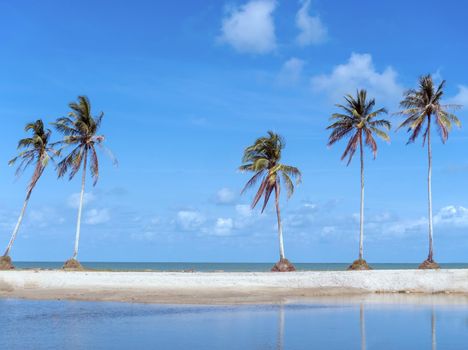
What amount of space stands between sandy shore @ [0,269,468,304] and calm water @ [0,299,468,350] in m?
5.00

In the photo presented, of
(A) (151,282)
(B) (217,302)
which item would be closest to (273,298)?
(B) (217,302)

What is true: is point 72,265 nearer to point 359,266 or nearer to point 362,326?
point 359,266

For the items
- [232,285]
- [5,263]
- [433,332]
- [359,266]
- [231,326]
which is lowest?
[231,326]

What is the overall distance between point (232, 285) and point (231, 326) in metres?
14.8

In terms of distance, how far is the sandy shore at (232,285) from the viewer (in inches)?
1478

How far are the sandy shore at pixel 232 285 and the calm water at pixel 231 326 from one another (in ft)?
16.4

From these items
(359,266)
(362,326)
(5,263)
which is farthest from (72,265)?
(362,326)

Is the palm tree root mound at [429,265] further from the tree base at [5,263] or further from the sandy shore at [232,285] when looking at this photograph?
the tree base at [5,263]

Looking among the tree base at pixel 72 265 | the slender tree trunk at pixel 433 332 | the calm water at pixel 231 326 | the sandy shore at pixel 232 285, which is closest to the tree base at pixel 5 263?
the tree base at pixel 72 265

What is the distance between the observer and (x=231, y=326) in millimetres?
24250

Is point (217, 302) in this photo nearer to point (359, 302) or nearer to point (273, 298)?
point (273, 298)

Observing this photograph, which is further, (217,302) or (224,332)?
(217,302)

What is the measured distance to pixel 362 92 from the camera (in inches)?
1971

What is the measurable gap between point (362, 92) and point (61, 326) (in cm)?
3562
